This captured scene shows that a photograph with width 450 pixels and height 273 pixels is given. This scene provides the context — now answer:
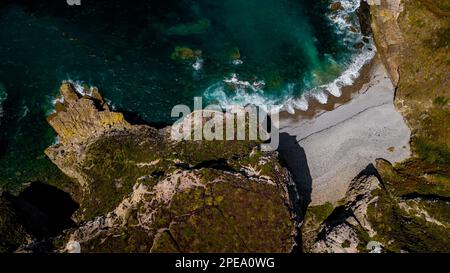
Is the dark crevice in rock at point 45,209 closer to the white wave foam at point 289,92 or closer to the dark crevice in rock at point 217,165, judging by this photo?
the dark crevice in rock at point 217,165

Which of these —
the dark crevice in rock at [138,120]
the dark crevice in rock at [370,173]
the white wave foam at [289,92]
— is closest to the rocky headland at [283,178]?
the dark crevice in rock at [370,173]

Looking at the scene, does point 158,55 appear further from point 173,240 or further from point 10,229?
point 173,240

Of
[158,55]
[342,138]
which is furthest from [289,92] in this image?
[158,55]

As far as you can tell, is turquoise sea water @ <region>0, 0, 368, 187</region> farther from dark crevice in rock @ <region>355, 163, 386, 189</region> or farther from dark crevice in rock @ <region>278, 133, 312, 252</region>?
dark crevice in rock @ <region>355, 163, 386, 189</region>

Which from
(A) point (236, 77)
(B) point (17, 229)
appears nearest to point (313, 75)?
(A) point (236, 77)

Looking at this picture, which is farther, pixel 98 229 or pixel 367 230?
pixel 367 230

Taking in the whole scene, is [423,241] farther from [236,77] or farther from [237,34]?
[237,34]
